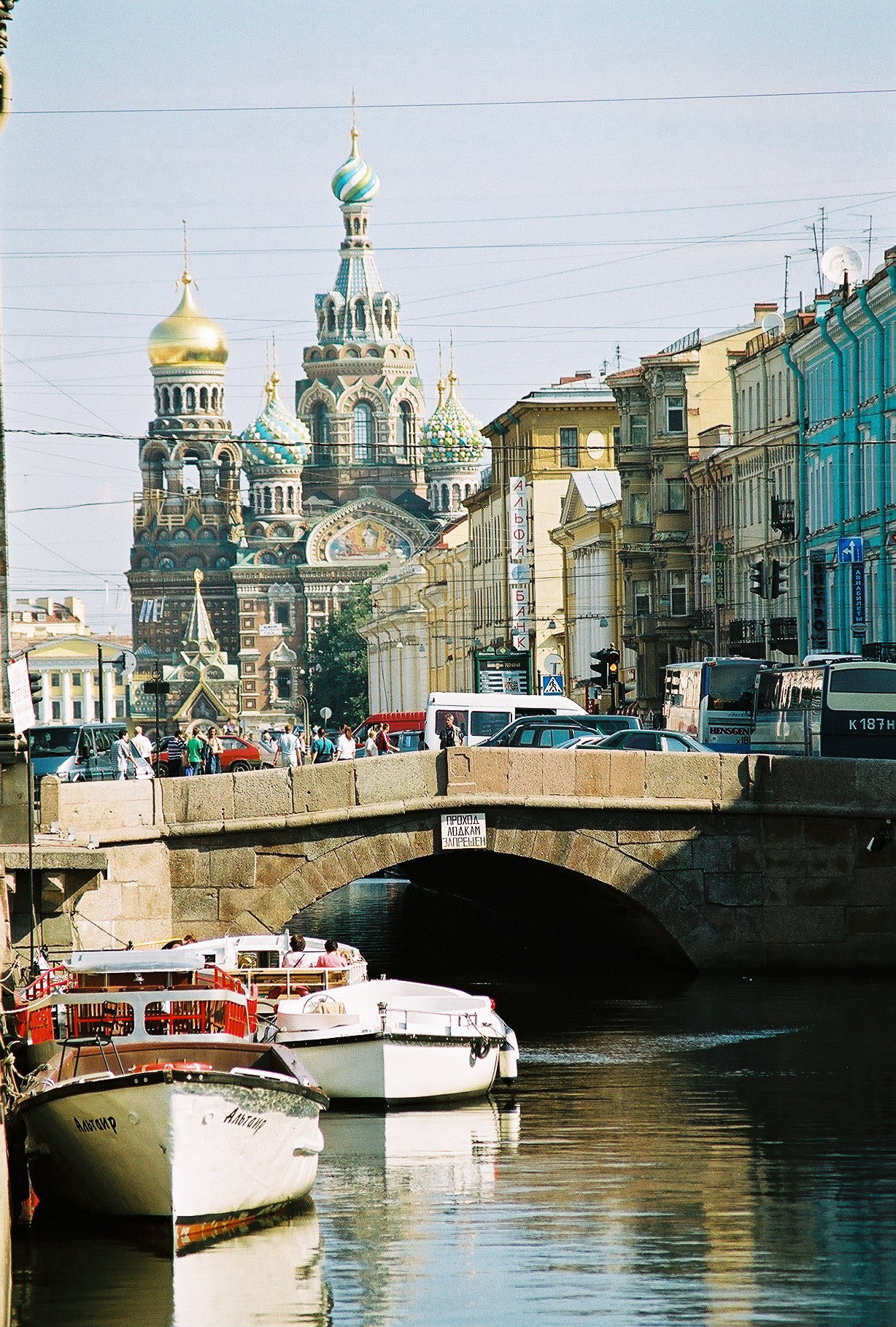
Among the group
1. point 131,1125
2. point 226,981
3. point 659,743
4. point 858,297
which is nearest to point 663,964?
point 659,743

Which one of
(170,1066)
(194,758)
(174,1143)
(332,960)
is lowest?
(174,1143)

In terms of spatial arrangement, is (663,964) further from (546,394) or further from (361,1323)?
(546,394)

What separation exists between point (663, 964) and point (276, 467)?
16942cm

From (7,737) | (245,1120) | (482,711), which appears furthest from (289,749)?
(245,1120)

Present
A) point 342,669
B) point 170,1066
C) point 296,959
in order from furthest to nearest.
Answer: point 342,669 < point 296,959 < point 170,1066

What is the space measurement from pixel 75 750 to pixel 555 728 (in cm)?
1076

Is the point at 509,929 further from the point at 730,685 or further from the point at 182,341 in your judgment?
the point at 182,341

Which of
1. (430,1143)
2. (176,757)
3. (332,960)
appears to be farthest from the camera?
(176,757)

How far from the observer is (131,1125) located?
1617cm

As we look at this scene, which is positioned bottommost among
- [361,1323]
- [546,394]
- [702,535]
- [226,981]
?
[361,1323]

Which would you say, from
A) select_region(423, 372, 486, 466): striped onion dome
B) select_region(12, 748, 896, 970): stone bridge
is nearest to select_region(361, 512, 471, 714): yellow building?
select_region(423, 372, 486, 466): striped onion dome

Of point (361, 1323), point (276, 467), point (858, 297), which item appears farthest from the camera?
point (276, 467)

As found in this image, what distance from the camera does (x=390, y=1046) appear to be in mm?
22047

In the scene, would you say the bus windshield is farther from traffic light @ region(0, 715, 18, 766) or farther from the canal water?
traffic light @ region(0, 715, 18, 766)
